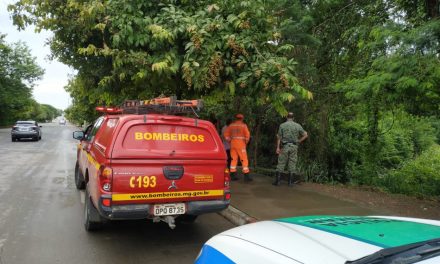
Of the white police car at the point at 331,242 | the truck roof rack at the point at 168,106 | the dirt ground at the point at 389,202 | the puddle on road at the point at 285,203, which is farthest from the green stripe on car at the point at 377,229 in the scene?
the dirt ground at the point at 389,202

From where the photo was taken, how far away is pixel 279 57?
7.56m

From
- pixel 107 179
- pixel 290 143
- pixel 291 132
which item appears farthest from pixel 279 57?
pixel 107 179

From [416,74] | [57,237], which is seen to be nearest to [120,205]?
[57,237]

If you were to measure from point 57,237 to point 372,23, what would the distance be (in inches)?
337

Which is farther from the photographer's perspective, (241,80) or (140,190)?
(241,80)

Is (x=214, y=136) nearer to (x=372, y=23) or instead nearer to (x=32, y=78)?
(x=372, y=23)

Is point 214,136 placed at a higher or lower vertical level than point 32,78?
lower

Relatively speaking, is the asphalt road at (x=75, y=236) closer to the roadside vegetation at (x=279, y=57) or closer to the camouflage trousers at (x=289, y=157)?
the roadside vegetation at (x=279, y=57)

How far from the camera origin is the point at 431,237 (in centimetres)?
224

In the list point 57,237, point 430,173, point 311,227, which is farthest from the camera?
point 430,173

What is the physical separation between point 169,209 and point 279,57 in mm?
3924

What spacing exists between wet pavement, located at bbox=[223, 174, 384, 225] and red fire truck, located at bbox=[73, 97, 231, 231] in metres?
1.46

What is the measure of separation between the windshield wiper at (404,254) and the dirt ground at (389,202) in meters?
5.26

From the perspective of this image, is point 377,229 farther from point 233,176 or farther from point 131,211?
point 233,176
